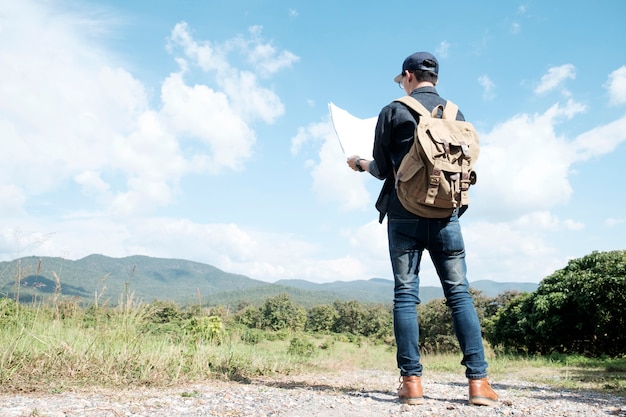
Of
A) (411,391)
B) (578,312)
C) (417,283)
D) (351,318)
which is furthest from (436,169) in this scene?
(351,318)

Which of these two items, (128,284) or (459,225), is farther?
(128,284)

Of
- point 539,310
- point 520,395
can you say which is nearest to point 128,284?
point 520,395

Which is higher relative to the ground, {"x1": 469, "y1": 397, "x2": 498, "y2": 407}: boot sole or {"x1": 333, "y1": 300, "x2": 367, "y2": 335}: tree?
{"x1": 469, "y1": 397, "x2": 498, "y2": 407}: boot sole

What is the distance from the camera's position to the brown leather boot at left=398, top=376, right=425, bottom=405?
2.86 m

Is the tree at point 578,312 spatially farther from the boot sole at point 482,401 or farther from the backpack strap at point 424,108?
the backpack strap at point 424,108

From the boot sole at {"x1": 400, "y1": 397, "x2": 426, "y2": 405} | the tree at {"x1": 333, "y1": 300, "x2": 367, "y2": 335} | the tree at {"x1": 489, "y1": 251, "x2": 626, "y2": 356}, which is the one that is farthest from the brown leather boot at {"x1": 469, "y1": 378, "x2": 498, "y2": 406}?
the tree at {"x1": 333, "y1": 300, "x2": 367, "y2": 335}

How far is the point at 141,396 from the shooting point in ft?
10.2

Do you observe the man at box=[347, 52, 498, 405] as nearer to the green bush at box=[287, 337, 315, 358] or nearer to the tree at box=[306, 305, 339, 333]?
the green bush at box=[287, 337, 315, 358]

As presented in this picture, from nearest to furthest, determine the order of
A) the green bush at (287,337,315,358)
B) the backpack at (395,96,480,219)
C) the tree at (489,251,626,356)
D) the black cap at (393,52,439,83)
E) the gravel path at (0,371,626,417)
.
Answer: the gravel path at (0,371,626,417), the backpack at (395,96,480,219), the black cap at (393,52,439,83), the green bush at (287,337,315,358), the tree at (489,251,626,356)

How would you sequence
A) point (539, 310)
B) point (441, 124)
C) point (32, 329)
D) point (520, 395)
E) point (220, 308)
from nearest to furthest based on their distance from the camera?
point (441, 124) < point (520, 395) < point (32, 329) < point (220, 308) < point (539, 310)

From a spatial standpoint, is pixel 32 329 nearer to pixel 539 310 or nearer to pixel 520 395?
pixel 520 395

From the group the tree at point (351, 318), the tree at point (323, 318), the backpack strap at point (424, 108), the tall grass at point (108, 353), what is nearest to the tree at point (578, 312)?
the tall grass at point (108, 353)

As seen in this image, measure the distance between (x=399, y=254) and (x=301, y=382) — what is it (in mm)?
1844

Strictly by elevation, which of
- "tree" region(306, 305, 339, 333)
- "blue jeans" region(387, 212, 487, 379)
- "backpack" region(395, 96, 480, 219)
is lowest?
"tree" region(306, 305, 339, 333)
